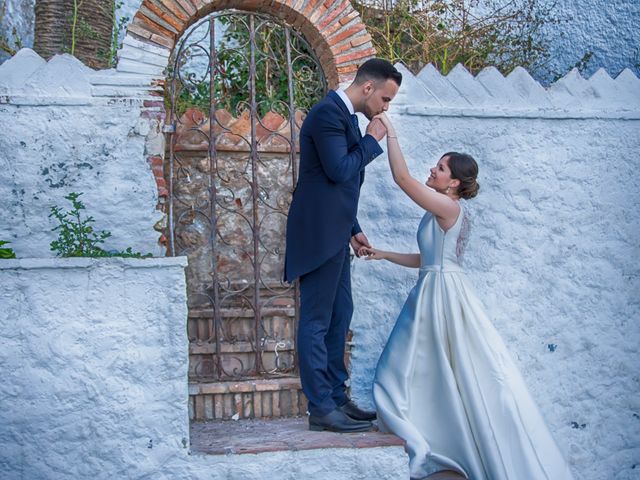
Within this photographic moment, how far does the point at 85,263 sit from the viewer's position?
3.73m

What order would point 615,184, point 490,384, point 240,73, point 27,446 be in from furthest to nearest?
point 240,73, point 615,184, point 490,384, point 27,446

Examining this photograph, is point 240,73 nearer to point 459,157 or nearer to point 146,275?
point 459,157

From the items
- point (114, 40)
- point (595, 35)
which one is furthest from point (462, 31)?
point (114, 40)

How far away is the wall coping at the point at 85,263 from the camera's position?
368 cm

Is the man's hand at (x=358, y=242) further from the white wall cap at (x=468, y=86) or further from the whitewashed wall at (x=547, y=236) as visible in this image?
the white wall cap at (x=468, y=86)

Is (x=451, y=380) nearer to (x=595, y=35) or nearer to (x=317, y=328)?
(x=317, y=328)

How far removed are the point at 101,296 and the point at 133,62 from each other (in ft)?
4.55

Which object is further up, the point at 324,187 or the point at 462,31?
the point at 462,31

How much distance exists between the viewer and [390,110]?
4855 mm

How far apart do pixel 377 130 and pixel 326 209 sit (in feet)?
1.60

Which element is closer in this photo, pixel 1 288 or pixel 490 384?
pixel 1 288

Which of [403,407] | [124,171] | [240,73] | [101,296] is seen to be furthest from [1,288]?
[240,73]

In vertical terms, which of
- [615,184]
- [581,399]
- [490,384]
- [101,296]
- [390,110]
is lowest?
[581,399]

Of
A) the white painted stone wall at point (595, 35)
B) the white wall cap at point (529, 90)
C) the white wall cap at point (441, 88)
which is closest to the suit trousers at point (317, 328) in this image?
the white wall cap at point (441, 88)
